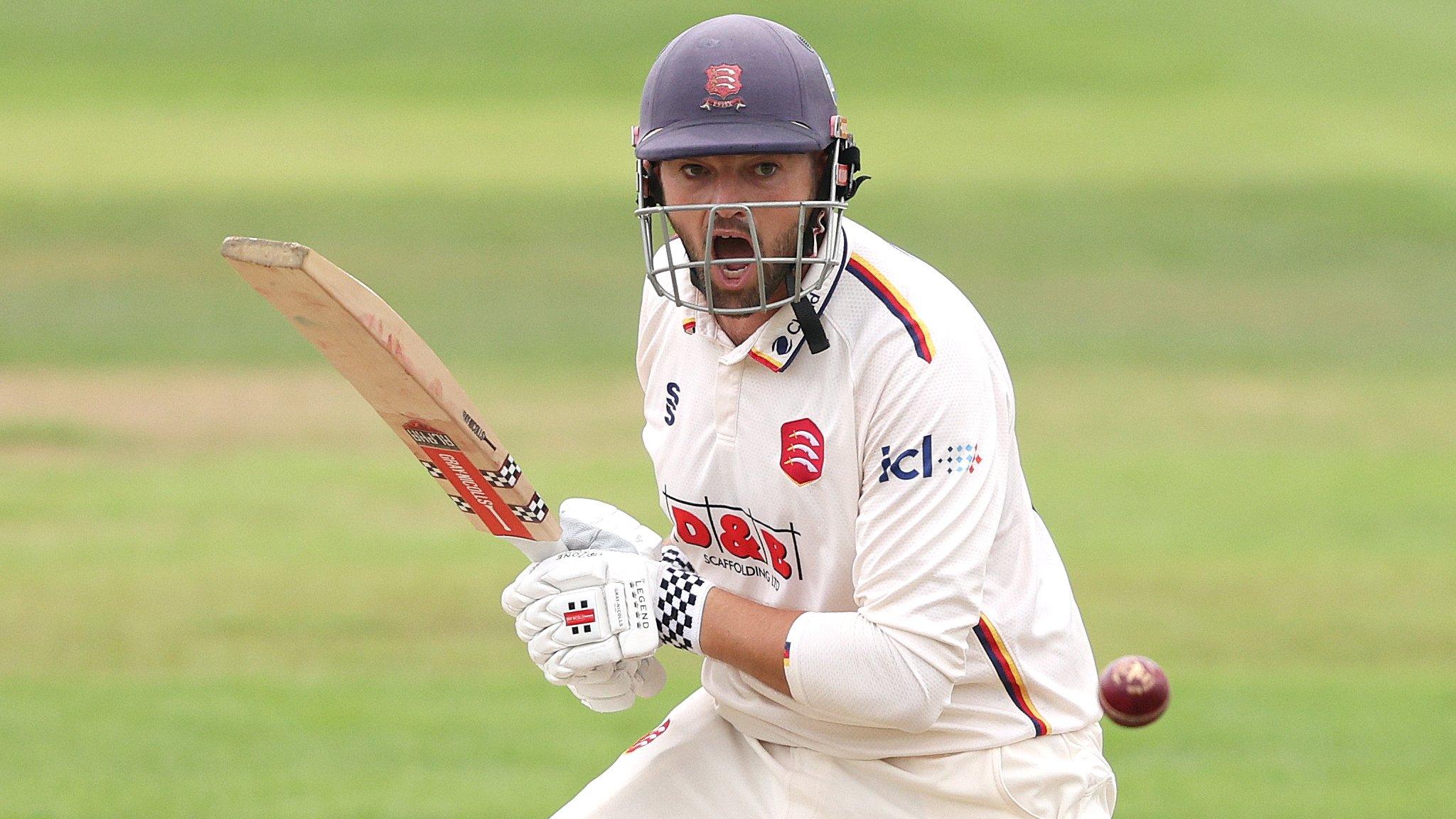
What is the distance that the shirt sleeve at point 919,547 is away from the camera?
267cm

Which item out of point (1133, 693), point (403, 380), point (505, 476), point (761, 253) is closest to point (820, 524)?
point (761, 253)

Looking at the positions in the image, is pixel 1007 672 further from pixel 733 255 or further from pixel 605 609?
pixel 733 255

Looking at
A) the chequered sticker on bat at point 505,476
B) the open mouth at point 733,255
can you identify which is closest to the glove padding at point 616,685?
the chequered sticker on bat at point 505,476

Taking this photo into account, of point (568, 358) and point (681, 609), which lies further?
point (568, 358)

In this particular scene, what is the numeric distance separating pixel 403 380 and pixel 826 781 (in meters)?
0.93

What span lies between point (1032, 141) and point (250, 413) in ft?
38.7

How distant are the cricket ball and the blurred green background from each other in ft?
4.60

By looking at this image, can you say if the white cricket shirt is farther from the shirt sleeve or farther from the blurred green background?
the blurred green background

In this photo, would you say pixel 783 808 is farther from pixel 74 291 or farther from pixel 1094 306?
pixel 74 291

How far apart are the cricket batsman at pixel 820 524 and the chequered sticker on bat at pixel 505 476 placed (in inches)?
6.4

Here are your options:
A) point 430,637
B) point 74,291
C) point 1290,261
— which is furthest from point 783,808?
point 1290,261

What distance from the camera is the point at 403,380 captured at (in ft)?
9.60

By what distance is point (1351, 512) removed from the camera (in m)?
8.91

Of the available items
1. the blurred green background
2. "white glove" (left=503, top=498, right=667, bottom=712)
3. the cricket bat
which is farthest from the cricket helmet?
the blurred green background
